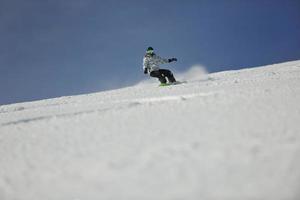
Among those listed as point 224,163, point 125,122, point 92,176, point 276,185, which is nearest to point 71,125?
point 125,122

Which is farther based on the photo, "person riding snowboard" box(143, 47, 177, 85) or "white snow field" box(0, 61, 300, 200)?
"person riding snowboard" box(143, 47, 177, 85)

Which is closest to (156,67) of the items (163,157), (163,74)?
(163,74)

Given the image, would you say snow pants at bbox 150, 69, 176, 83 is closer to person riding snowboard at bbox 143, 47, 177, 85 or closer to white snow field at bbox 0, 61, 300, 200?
person riding snowboard at bbox 143, 47, 177, 85

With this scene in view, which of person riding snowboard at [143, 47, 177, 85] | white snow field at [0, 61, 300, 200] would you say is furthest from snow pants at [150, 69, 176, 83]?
white snow field at [0, 61, 300, 200]

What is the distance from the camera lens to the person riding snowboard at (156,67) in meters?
12.6

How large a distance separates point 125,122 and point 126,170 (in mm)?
1547

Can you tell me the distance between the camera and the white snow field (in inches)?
87.1

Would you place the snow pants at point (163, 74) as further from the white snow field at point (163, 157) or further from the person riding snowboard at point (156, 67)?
the white snow field at point (163, 157)

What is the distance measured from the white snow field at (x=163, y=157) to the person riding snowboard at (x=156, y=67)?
27.1 feet

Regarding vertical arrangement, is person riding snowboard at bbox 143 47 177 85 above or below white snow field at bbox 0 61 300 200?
above

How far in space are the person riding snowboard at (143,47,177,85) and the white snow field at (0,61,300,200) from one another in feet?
27.1

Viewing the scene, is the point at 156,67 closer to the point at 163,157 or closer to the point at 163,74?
the point at 163,74

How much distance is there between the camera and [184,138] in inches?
122

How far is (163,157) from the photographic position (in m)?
2.68
